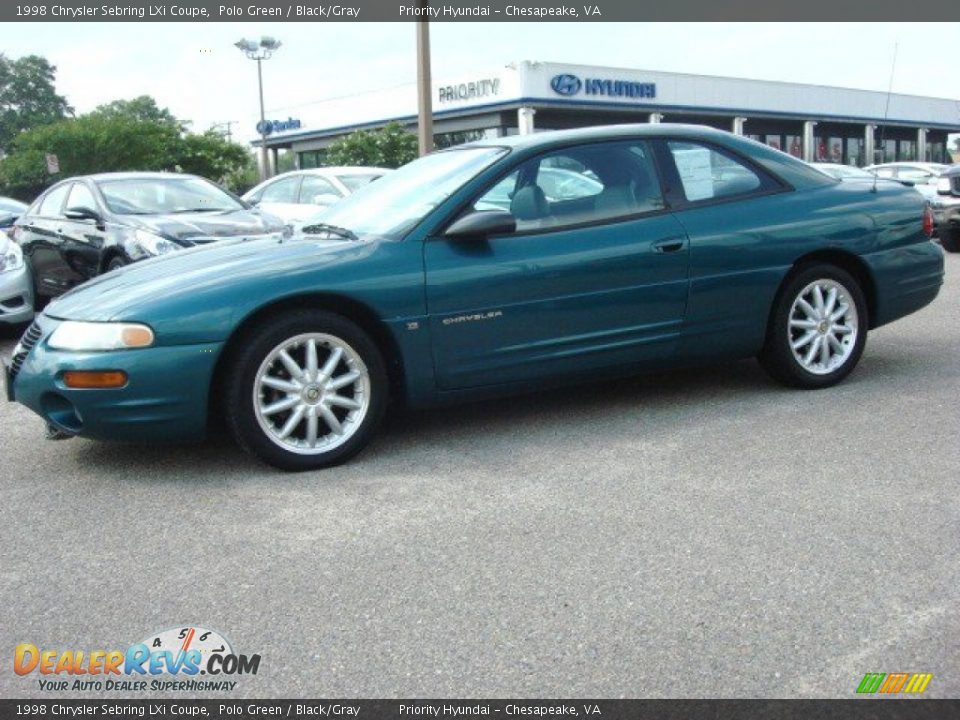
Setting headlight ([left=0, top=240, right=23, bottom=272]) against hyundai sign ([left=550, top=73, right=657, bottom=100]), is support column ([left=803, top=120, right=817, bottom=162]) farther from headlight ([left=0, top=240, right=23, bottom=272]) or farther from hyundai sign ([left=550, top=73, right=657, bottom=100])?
headlight ([left=0, top=240, right=23, bottom=272])

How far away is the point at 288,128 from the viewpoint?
50.3 meters

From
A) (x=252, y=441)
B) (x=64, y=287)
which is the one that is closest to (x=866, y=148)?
(x=64, y=287)

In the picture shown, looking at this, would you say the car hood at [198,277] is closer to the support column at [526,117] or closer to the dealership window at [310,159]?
the support column at [526,117]

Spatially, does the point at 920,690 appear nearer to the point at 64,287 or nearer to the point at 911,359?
the point at 911,359

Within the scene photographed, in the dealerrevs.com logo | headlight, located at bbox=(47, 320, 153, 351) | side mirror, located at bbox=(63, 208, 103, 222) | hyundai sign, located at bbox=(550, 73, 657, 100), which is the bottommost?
the dealerrevs.com logo

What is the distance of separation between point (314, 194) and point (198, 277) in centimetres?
865

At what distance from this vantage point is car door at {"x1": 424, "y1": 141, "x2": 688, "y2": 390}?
459 cm

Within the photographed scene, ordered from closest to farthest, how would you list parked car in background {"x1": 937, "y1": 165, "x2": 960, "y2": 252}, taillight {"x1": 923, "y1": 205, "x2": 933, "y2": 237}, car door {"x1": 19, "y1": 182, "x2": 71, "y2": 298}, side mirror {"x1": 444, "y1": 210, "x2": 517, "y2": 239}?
side mirror {"x1": 444, "y1": 210, "x2": 517, "y2": 239} → taillight {"x1": 923, "y1": 205, "x2": 933, "y2": 237} → car door {"x1": 19, "y1": 182, "x2": 71, "y2": 298} → parked car in background {"x1": 937, "y1": 165, "x2": 960, "y2": 252}

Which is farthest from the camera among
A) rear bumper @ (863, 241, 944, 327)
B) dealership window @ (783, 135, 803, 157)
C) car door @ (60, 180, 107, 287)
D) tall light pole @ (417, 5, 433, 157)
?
dealership window @ (783, 135, 803, 157)

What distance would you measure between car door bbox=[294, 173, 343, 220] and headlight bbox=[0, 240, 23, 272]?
4478 millimetres

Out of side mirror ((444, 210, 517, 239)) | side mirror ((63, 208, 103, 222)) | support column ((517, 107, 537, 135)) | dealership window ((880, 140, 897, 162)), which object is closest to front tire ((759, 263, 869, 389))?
side mirror ((444, 210, 517, 239))

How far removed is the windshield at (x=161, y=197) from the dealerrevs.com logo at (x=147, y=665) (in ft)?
22.1

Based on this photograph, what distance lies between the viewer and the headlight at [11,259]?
805 cm

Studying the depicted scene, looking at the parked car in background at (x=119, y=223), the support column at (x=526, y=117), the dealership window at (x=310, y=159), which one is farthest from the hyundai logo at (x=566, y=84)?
the parked car in background at (x=119, y=223)
